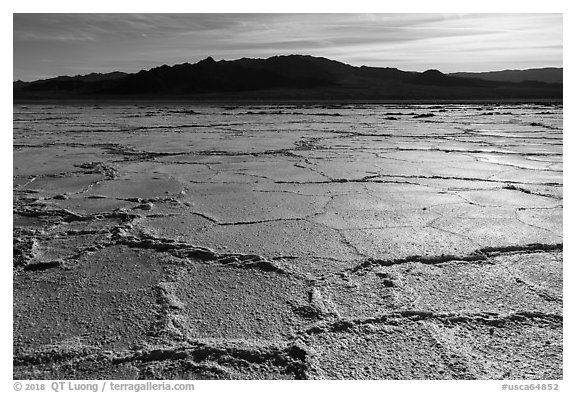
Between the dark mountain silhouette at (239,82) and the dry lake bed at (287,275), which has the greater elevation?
the dark mountain silhouette at (239,82)

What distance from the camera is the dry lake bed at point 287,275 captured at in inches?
53.2

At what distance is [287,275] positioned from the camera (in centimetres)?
182

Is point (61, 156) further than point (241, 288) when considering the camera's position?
Yes

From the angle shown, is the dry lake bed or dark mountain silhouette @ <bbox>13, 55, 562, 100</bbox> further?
dark mountain silhouette @ <bbox>13, 55, 562, 100</bbox>

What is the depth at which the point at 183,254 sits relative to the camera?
2.01 m

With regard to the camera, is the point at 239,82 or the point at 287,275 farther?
the point at 239,82

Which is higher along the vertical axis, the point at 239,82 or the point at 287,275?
the point at 239,82

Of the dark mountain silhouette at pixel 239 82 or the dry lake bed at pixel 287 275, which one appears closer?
the dry lake bed at pixel 287 275

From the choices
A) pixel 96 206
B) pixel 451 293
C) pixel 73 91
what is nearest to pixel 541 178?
pixel 451 293

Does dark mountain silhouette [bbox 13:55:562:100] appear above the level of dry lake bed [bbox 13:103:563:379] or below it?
above

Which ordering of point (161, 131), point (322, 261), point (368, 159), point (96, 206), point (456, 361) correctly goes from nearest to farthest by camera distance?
point (456, 361) < point (322, 261) < point (96, 206) < point (368, 159) < point (161, 131)

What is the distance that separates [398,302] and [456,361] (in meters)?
0.31

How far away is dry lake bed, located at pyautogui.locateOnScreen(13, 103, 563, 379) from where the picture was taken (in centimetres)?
135

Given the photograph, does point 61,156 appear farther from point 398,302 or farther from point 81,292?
point 398,302
